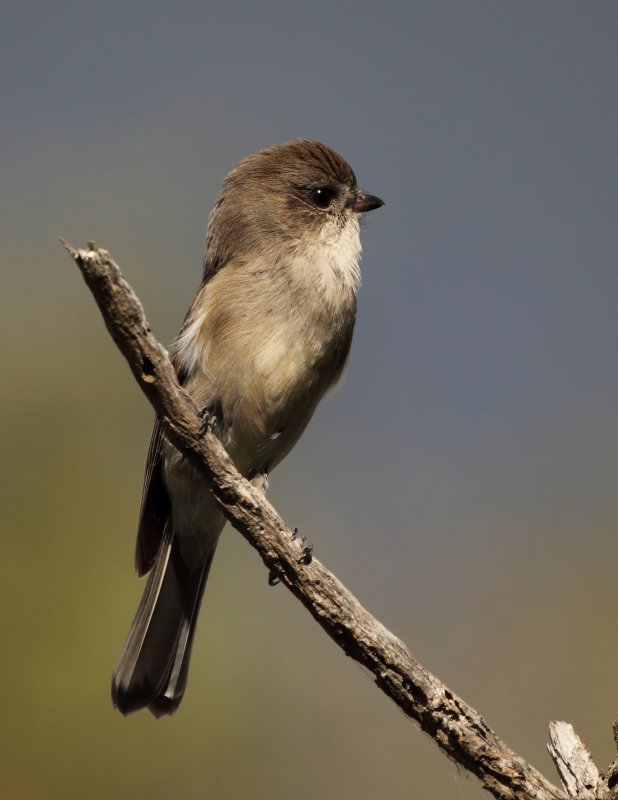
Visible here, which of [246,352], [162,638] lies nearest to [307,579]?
[246,352]

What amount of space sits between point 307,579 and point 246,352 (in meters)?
1.25

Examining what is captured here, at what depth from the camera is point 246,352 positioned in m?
4.03

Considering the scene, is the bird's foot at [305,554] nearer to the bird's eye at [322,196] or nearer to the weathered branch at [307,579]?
the weathered branch at [307,579]

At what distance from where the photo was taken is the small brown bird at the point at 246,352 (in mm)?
4059

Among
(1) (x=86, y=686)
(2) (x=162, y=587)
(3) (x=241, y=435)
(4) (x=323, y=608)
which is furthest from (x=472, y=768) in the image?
(1) (x=86, y=686)

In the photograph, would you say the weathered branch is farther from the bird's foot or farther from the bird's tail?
the bird's tail

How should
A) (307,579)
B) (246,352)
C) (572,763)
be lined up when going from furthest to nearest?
(246,352) < (307,579) < (572,763)

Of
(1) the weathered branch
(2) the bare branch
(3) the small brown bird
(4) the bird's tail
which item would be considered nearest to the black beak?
(3) the small brown bird

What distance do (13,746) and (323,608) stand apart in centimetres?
238

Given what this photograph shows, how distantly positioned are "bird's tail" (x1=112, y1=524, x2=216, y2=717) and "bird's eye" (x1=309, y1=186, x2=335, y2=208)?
1.69m

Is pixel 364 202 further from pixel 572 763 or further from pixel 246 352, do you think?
pixel 572 763

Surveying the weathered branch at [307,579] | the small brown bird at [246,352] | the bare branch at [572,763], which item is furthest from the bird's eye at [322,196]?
the bare branch at [572,763]

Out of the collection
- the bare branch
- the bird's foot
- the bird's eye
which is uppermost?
the bird's eye

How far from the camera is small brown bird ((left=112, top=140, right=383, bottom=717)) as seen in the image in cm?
406
